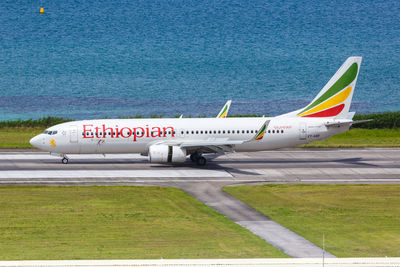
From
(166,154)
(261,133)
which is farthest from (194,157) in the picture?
(261,133)

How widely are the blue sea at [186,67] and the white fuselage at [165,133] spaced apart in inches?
3280

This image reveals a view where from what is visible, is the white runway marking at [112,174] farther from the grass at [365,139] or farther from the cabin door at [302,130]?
the grass at [365,139]

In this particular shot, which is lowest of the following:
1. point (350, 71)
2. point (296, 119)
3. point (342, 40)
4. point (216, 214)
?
point (216, 214)

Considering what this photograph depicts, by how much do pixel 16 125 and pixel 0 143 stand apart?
21290 mm

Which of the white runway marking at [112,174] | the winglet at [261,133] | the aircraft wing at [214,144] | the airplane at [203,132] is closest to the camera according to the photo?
the white runway marking at [112,174]

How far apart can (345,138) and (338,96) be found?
875 inches

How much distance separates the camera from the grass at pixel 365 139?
68.4 m

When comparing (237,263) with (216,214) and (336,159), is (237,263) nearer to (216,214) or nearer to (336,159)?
(216,214)

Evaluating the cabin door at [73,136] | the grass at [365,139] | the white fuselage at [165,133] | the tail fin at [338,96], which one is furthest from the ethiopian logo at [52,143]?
the grass at [365,139]

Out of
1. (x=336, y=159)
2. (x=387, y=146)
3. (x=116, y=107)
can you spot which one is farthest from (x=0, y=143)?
(x=116, y=107)

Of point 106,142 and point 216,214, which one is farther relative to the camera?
point 106,142

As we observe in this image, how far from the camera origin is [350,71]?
55.2 m

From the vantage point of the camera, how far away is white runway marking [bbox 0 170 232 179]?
48.5 meters

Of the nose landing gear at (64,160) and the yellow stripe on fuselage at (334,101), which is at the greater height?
the yellow stripe on fuselage at (334,101)
